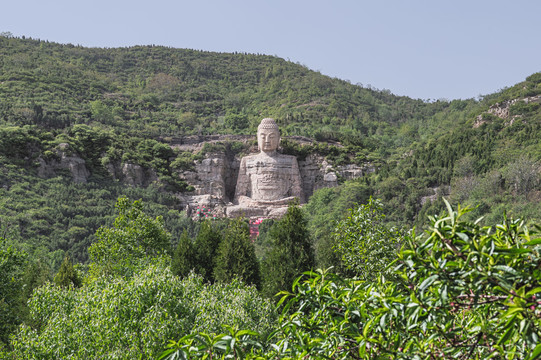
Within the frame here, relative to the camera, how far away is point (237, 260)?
59.4 ft

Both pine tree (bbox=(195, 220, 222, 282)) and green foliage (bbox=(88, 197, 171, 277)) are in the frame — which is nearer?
pine tree (bbox=(195, 220, 222, 282))

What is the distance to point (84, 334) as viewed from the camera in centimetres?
1111

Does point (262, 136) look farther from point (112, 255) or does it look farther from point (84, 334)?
point (84, 334)

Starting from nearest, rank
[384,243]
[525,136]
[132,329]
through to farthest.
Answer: [132,329], [384,243], [525,136]

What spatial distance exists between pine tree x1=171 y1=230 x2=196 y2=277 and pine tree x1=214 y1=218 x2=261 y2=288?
4.86 feet

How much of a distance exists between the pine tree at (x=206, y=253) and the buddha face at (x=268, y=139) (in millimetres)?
27620

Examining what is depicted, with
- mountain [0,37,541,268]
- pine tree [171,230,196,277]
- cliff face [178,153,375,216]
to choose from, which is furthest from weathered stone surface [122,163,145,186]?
pine tree [171,230,196,277]

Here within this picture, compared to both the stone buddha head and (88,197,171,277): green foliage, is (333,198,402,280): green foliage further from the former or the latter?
the stone buddha head

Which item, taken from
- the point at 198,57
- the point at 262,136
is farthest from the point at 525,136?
the point at 198,57

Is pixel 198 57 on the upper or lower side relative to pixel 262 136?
upper

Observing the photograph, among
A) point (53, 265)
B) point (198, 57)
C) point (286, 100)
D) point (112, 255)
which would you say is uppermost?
point (198, 57)

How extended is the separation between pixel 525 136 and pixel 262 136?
20.8 metres

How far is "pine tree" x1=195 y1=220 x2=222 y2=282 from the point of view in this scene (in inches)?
781

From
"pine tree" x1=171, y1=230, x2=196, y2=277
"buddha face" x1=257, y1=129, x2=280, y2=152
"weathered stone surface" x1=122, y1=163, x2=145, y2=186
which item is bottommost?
"pine tree" x1=171, y1=230, x2=196, y2=277
